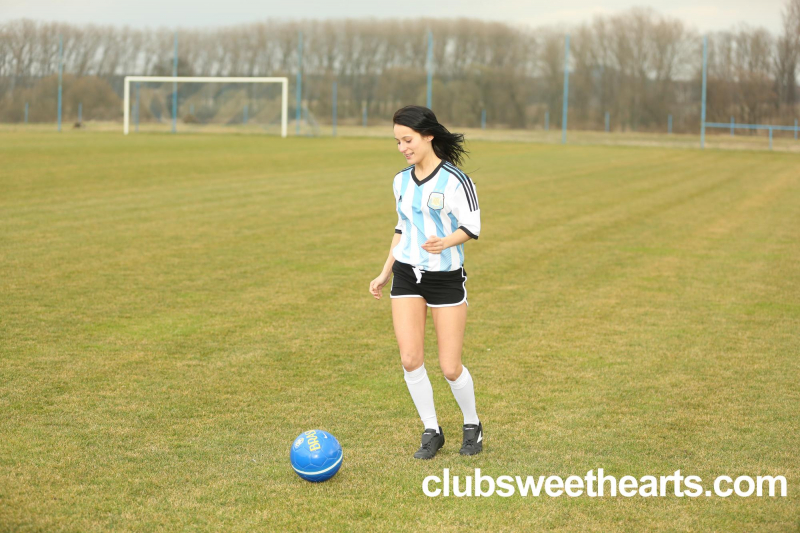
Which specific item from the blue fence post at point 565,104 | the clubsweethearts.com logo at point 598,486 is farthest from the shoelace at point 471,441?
the blue fence post at point 565,104

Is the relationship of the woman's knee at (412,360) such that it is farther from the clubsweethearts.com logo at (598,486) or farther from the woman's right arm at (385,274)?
the clubsweethearts.com logo at (598,486)

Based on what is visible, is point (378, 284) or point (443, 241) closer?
point (443, 241)

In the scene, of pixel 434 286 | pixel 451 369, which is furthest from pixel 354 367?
pixel 434 286

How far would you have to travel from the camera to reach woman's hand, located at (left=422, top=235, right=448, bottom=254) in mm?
4520

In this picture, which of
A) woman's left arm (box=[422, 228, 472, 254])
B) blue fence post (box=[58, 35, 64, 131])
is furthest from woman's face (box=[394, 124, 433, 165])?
blue fence post (box=[58, 35, 64, 131])

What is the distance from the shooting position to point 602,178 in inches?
977

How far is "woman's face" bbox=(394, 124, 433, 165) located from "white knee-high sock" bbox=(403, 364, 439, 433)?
121 cm

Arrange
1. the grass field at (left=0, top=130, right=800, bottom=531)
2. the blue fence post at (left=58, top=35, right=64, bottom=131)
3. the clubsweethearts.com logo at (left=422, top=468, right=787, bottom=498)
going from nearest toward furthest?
the grass field at (left=0, top=130, right=800, bottom=531) < the clubsweethearts.com logo at (left=422, top=468, right=787, bottom=498) < the blue fence post at (left=58, top=35, right=64, bottom=131)

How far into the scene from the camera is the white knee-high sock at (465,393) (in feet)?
16.1

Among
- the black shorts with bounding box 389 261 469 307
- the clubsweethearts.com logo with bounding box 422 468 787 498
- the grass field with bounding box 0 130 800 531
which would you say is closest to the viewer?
the grass field with bounding box 0 130 800 531

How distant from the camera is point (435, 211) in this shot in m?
4.69

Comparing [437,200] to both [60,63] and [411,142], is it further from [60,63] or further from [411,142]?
[60,63]

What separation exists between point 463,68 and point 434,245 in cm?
5656

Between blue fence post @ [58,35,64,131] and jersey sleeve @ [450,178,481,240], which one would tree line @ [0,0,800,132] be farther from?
jersey sleeve @ [450,178,481,240]
